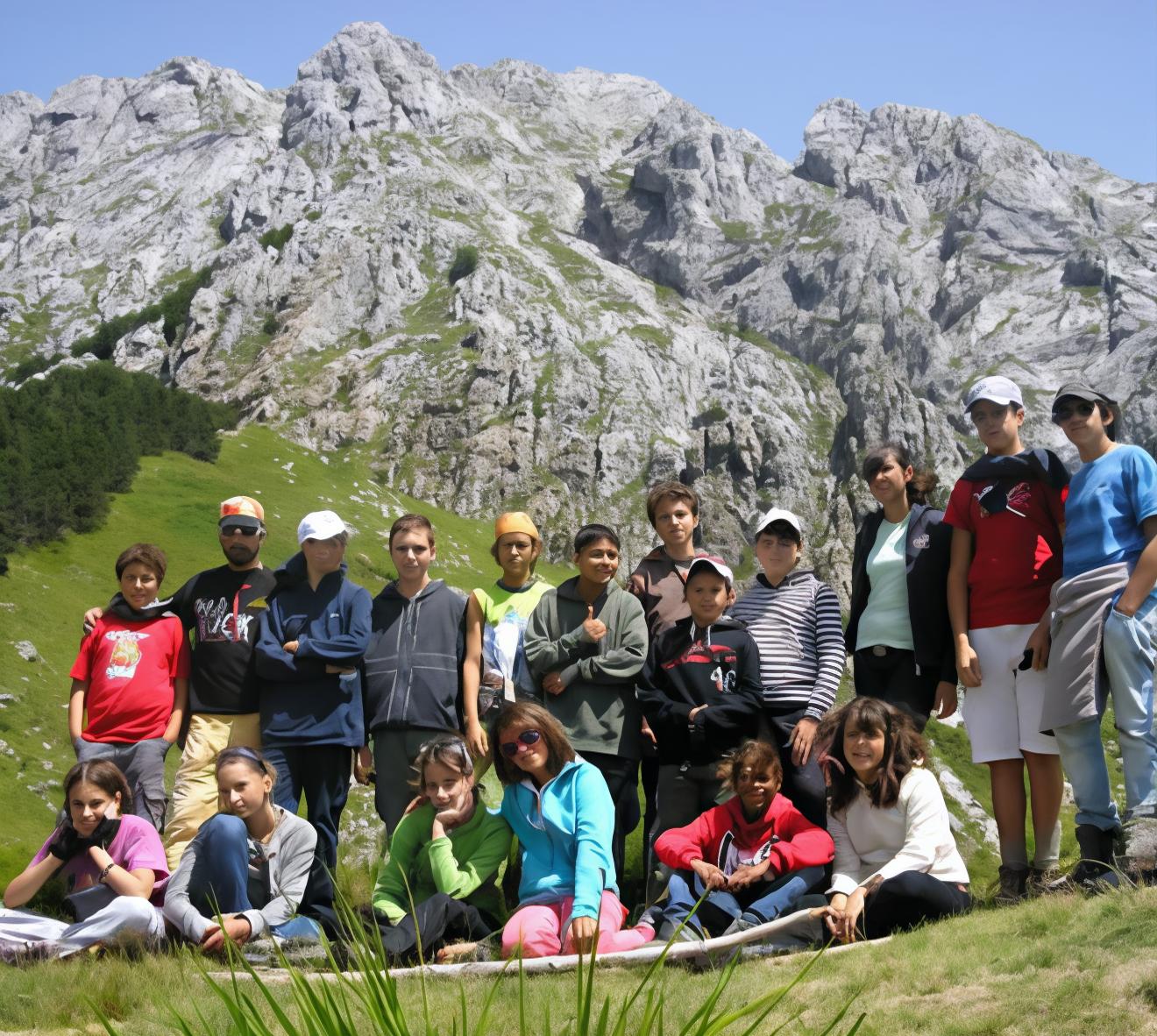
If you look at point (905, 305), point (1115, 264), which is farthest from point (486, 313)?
point (1115, 264)

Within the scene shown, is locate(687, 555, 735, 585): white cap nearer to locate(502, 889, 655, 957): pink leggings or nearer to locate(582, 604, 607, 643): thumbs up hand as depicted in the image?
locate(582, 604, 607, 643): thumbs up hand

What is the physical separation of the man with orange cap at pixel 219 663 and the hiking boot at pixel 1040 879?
7.17 m

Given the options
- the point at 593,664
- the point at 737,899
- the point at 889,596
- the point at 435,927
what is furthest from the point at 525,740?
the point at 889,596

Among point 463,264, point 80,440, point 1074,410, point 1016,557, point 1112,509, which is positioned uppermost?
point 463,264

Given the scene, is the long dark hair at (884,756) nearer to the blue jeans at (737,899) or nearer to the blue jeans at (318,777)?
the blue jeans at (737,899)

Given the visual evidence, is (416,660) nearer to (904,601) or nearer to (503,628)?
(503,628)

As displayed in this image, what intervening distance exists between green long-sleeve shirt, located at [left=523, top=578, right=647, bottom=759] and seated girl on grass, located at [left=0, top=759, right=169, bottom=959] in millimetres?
3744

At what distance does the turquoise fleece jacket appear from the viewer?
310 inches

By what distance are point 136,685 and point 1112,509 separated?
9083 mm

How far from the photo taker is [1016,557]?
29.1ft

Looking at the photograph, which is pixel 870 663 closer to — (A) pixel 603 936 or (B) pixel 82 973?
(A) pixel 603 936

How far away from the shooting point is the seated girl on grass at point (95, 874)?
786 cm

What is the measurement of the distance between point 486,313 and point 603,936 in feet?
445

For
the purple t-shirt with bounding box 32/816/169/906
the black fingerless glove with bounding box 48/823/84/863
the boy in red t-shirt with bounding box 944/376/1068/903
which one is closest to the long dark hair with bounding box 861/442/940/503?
the boy in red t-shirt with bounding box 944/376/1068/903
